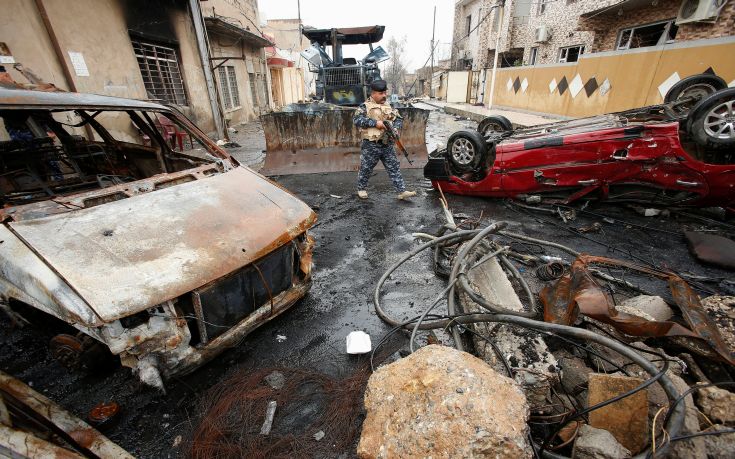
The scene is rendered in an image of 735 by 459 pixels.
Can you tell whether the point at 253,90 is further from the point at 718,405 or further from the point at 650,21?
the point at 718,405

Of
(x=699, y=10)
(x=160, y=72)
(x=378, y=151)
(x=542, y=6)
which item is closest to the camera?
(x=378, y=151)

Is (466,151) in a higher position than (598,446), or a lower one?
higher

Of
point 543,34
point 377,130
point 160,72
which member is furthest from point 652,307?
point 543,34

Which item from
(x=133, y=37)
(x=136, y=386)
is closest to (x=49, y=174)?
(x=136, y=386)

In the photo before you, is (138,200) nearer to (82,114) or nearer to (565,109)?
(82,114)

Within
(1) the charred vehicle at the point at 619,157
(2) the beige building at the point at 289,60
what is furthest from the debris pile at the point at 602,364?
(2) the beige building at the point at 289,60

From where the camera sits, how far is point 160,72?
8.77m

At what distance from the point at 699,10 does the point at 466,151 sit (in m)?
8.29

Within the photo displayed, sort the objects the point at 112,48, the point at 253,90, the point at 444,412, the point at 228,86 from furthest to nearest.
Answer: the point at 253,90
the point at 228,86
the point at 112,48
the point at 444,412

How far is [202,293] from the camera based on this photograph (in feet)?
→ 6.33

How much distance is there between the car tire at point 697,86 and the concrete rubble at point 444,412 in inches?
248

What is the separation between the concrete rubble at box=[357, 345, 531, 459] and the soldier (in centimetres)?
397

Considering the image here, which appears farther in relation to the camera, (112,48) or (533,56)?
(533,56)

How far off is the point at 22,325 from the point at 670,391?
3989 mm
